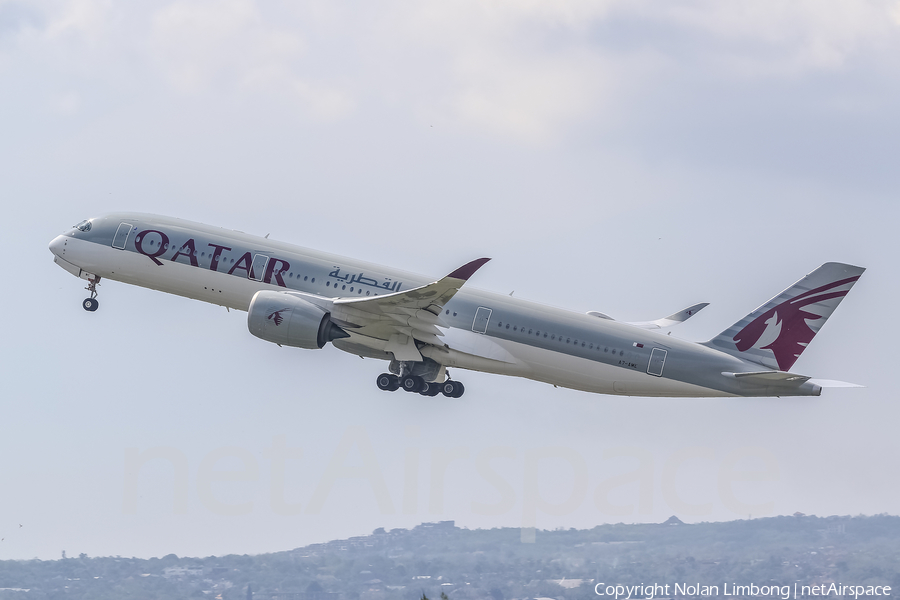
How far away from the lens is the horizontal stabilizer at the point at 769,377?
43.9m

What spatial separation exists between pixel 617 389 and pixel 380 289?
10192mm

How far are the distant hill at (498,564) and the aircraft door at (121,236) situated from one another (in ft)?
75.7

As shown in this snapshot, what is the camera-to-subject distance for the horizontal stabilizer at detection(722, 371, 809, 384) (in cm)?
4394

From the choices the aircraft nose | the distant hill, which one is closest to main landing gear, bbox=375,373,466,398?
the aircraft nose

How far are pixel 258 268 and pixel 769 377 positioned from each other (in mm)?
20518

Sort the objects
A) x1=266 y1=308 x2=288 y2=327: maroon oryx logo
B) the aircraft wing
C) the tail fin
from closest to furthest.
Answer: the aircraft wing, x1=266 y1=308 x2=288 y2=327: maroon oryx logo, the tail fin

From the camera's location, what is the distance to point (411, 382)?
48219mm

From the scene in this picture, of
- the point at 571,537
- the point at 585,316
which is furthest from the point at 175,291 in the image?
the point at 571,537

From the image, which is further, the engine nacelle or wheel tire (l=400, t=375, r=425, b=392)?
wheel tire (l=400, t=375, r=425, b=392)

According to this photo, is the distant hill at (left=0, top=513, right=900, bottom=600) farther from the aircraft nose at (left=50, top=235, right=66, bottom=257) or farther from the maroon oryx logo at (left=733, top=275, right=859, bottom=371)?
the aircraft nose at (left=50, top=235, right=66, bottom=257)

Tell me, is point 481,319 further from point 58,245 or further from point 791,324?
point 58,245

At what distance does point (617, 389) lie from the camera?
46125 millimetres

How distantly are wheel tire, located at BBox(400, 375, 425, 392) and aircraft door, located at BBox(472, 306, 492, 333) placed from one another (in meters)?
3.68
